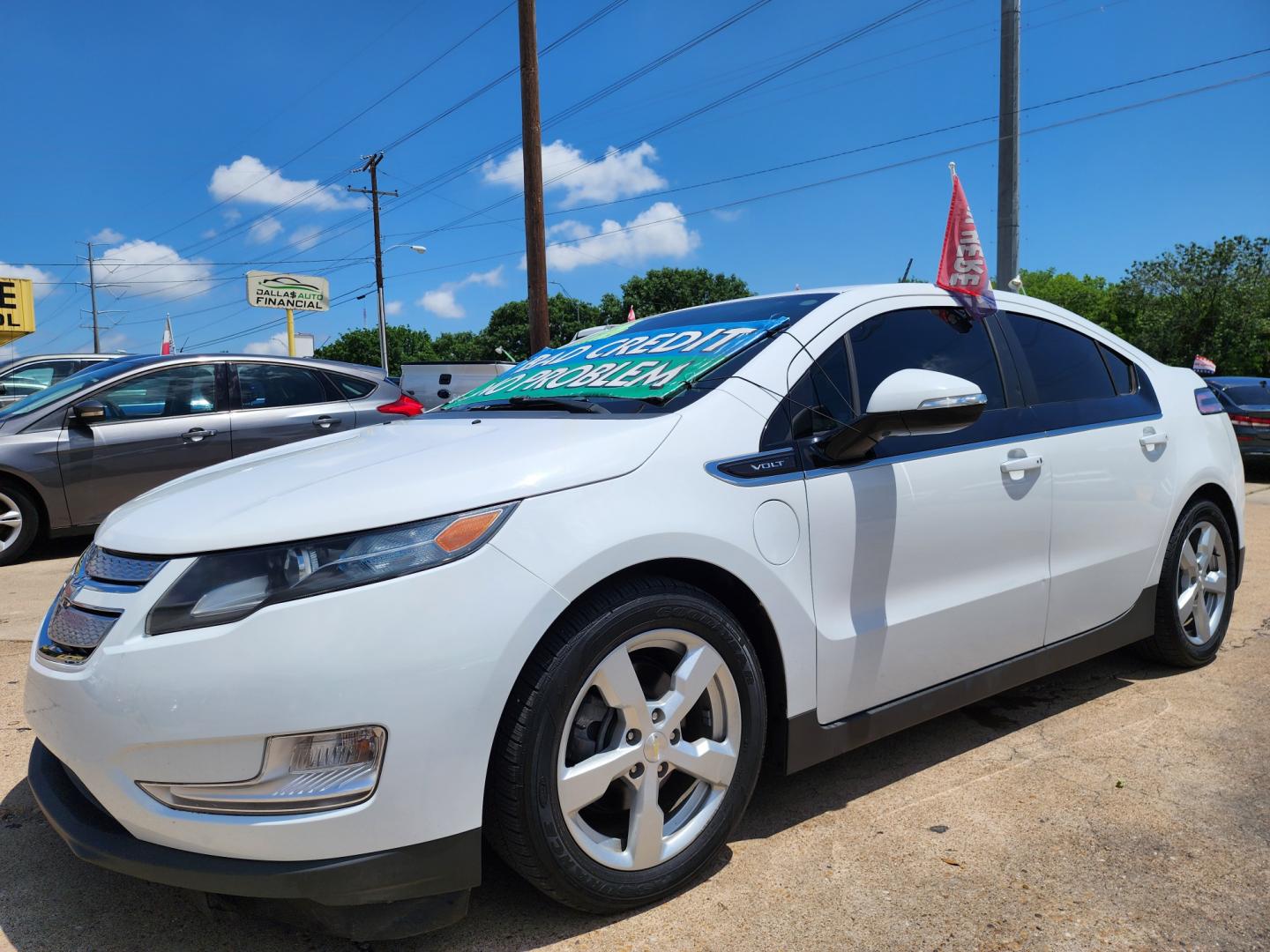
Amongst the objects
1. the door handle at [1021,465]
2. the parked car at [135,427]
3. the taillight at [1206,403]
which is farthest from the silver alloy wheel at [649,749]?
the parked car at [135,427]

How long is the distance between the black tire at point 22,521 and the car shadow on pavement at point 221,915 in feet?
14.8

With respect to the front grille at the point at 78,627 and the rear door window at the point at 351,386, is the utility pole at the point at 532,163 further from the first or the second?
the front grille at the point at 78,627

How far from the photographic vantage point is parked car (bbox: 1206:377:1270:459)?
12.2 metres

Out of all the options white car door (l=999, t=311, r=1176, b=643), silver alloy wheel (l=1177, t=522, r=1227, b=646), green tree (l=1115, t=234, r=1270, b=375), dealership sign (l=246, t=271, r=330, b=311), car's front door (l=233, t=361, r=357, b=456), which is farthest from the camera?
green tree (l=1115, t=234, r=1270, b=375)

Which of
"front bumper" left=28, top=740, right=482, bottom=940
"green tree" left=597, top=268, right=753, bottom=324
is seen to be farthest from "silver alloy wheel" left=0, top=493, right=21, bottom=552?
"green tree" left=597, top=268, right=753, bottom=324

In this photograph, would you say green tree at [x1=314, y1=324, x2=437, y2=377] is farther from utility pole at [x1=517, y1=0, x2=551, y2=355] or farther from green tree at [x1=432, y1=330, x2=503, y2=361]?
utility pole at [x1=517, y1=0, x2=551, y2=355]

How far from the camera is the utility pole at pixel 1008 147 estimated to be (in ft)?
43.0

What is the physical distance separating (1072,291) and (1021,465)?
96901 millimetres

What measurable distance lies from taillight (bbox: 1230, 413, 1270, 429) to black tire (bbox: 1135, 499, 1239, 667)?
9.96 m

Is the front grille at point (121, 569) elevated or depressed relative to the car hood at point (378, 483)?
depressed

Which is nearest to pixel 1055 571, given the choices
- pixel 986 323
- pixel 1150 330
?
pixel 986 323

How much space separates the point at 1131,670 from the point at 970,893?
2.17 m

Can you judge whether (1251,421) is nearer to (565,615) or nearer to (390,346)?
(565,615)

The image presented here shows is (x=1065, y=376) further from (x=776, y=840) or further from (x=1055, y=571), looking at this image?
(x=776, y=840)
